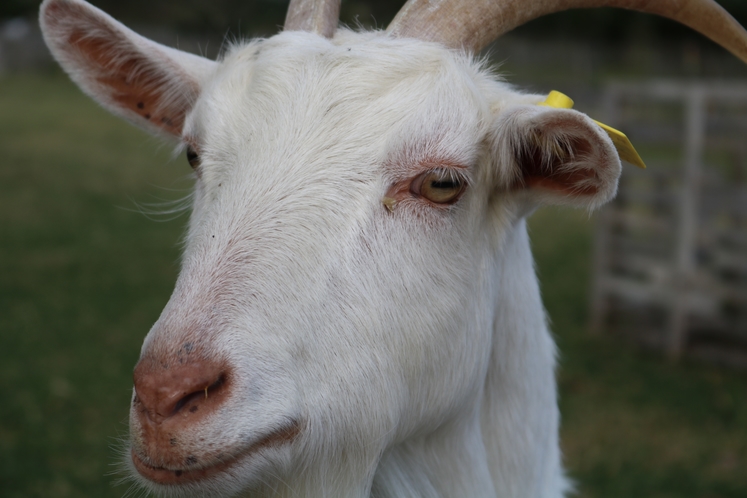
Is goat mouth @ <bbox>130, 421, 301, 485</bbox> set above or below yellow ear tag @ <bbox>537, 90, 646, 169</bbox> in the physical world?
below

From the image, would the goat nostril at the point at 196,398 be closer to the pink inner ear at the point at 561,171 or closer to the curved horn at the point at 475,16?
the pink inner ear at the point at 561,171

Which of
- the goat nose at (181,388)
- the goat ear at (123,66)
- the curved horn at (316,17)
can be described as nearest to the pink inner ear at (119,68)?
the goat ear at (123,66)

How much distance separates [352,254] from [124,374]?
5.78 metres

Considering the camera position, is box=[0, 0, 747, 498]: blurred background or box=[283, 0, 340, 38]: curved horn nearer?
box=[283, 0, 340, 38]: curved horn

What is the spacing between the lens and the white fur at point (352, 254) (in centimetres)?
202

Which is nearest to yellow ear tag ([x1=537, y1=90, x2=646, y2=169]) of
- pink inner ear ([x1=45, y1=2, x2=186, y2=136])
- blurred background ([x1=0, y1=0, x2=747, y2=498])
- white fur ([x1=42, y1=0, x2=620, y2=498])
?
white fur ([x1=42, y1=0, x2=620, y2=498])

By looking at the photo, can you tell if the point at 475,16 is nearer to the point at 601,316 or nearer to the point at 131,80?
the point at 131,80

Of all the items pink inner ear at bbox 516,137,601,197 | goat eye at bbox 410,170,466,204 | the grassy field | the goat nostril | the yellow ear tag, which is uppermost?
the yellow ear tag

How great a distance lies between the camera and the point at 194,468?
1.91 meters

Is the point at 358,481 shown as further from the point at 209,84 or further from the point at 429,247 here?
the point at 209,84

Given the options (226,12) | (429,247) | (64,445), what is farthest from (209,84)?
(226,12)

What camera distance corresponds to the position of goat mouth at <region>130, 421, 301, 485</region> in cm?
192

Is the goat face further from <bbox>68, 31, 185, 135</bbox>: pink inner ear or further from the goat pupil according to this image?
<bbox>68, 31, 185, 135</bbox>: pink inner ear

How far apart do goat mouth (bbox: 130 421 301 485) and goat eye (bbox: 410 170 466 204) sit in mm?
817
